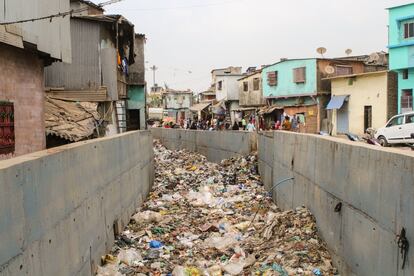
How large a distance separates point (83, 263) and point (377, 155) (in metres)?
3.51

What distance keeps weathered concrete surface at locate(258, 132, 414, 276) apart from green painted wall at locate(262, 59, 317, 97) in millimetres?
26198

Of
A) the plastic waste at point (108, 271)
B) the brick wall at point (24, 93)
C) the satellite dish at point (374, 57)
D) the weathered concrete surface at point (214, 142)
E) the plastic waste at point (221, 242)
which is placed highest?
the satellite dish at point (374, 57)

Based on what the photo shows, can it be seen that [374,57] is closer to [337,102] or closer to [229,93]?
[337,102]

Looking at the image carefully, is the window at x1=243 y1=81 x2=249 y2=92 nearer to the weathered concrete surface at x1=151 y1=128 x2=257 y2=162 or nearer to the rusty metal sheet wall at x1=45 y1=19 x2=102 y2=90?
the weathered concrete surface at x1=151 y1=128 x2=257 y2=162

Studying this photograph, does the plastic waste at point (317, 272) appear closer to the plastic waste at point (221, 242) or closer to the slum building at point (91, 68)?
the plastic waste at point (221, 242)

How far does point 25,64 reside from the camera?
388 inches

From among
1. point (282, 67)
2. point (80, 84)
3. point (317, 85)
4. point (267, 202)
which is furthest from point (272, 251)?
point (282, 67)

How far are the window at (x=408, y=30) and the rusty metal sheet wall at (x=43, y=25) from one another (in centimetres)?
1950

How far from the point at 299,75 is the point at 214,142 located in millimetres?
15354

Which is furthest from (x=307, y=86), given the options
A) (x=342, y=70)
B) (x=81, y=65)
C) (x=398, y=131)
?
(x=81, y=65)

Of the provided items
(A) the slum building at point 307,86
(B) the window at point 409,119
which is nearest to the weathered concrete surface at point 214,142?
(B) the window at point 409,119

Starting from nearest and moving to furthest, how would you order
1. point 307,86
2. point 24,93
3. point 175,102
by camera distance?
point 24,93 → point 307,86 → point 175,102

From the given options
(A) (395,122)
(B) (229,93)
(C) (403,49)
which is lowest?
(A) (395,122)

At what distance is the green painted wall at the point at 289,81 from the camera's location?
3331 cm
